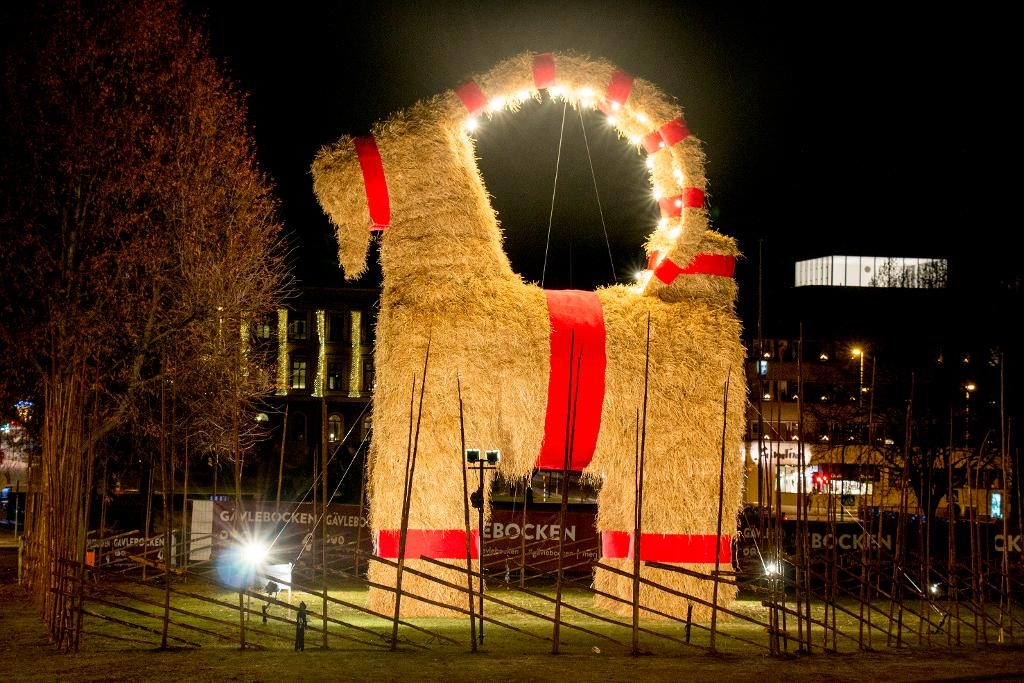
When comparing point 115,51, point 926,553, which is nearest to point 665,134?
point 926,553

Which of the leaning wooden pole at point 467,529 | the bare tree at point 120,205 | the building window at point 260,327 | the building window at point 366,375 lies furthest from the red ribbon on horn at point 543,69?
the building window at point 366,375

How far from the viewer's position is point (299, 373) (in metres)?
51.2

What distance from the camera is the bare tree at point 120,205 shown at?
14906 millimetres

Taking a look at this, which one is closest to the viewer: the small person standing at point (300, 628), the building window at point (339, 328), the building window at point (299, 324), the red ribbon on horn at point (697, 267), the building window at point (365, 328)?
the small person standing at point (300, 628)

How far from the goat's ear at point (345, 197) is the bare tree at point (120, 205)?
520 cm

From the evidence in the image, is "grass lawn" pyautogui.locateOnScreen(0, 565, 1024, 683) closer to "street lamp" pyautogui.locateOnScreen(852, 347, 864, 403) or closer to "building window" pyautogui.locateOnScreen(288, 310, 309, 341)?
"street lamp" pyautogui.locateOnScreen(852, 347, 864, 403)

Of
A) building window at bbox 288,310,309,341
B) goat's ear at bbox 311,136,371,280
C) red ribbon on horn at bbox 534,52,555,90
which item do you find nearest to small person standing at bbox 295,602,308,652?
goat's ear at bbox 311,136,371,280

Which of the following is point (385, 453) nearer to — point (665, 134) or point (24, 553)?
point (665, 134)

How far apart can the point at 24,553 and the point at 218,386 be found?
140 inches

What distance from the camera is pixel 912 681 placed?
792 centimetres

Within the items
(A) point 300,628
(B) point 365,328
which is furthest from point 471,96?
(B) point 365,328

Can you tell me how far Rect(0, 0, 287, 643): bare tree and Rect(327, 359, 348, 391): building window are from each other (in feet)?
116

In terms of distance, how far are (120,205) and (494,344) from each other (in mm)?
7716

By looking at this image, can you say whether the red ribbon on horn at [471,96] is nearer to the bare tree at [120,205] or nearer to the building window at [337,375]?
the bare tree at [120,205]
